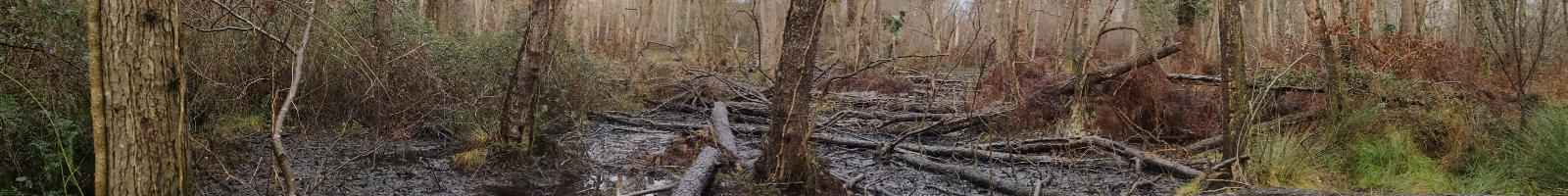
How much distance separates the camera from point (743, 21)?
32562mm

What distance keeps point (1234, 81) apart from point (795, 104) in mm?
2740

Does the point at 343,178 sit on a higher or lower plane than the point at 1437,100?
lower

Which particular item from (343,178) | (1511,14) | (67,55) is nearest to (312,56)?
(343,178)

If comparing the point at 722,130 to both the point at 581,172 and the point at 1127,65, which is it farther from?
the point at 1127,65

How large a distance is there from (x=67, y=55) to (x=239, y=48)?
8.44 ft

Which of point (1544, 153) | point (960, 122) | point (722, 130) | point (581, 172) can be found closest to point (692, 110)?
point (722, 130)

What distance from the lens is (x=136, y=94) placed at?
357 centimetres

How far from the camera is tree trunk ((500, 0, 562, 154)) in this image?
6992 millimetres

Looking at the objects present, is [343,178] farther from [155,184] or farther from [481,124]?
[155,184]

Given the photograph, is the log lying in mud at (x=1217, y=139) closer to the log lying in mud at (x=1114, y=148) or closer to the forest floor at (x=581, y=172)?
the log lying in mud at (x=1114, y=148)

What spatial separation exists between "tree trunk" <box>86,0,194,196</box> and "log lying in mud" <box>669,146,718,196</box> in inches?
112

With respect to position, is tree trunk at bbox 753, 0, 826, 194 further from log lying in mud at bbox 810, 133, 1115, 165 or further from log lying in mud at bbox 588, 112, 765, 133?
log lying in mud at bbox 588, 112, 765, 133

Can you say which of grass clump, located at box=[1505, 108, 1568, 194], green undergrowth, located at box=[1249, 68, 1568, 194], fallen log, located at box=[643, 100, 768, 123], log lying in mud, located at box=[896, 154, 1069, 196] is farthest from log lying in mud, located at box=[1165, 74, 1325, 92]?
fallen log, located at box=[643, 100, 768, 123]

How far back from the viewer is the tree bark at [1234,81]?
19.9 feet
